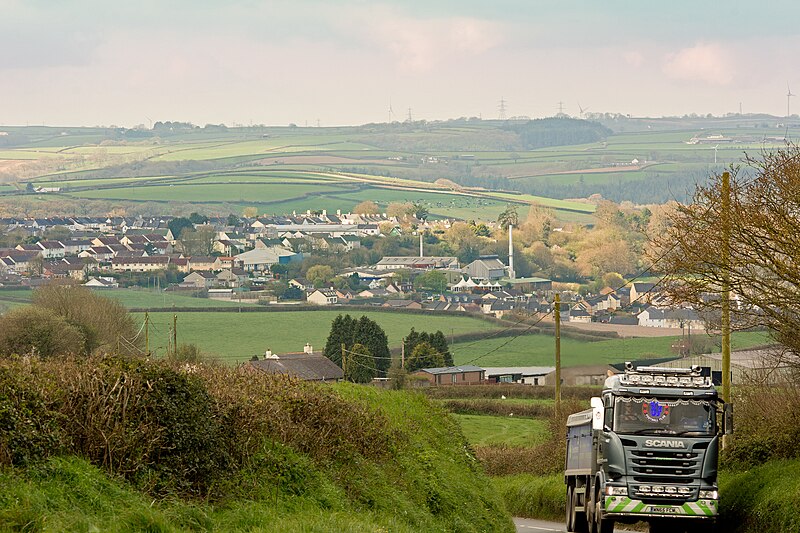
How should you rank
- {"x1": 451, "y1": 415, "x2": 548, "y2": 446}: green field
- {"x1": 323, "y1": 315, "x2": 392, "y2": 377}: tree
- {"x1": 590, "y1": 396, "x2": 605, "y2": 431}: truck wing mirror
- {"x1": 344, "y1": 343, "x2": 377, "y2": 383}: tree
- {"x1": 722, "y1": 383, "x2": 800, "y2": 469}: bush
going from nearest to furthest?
{"x1": 590, "y1": 396, "x2": 605, "y2": 431}: truck wing mirror → {"x1": 722, "y1": 383, "x2": 800, "y2": 469}: bush → {"x1": 451, "y1": 415, "x2": 548, "y2": 446}: green field → {"x1": 344, "y1": 343, "x2": 377, "y2": 383}: tree → {"x1": 323, "y1": 315, "x2": 392, "y2": 377}: tree

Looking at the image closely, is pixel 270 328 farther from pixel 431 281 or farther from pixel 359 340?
pixel 431 281

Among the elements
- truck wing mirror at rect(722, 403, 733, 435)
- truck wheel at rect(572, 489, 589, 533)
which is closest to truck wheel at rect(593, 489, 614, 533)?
truck wheel at rect(572, 489, 589, 533)

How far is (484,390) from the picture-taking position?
7512 cm

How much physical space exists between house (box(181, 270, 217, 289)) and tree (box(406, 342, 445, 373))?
80.9 metres

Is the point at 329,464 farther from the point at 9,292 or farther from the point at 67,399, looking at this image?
the point at 9,292

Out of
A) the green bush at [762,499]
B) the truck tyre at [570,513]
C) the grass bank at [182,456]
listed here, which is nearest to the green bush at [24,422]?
the grass bank at [182,456]

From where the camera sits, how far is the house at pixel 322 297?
15500cm

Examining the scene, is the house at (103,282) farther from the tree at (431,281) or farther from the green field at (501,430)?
the green field at (501,430)

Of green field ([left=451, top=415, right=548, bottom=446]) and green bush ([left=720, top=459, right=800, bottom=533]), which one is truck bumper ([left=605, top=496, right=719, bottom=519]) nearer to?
green bush ([left=720, top=459, right=800, bottom=533])

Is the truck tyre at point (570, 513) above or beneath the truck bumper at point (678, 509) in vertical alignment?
beneath

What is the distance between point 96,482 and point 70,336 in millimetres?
47123

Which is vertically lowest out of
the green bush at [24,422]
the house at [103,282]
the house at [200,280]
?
the house at [200,280]

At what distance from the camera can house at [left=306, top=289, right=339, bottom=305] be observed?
509 ft

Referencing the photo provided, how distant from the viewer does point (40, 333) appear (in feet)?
185
